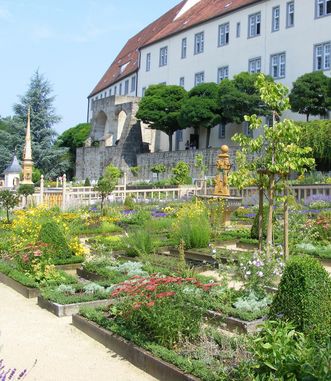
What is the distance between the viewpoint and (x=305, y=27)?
34.9m

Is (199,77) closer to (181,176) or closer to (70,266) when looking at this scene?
(181,176)

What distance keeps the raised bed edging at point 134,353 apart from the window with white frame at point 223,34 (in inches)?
1518

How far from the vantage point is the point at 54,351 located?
18.8 ft

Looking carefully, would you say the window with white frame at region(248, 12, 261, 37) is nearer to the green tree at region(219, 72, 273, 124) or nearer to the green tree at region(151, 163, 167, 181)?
the green tree at region(219, 72, 273, 124)

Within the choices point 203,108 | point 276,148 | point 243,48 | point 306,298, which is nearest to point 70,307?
point 306,298

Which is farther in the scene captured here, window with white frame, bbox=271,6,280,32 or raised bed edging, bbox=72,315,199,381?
window with white frame, bbox=271,6,280,32

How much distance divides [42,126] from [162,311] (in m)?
53.8

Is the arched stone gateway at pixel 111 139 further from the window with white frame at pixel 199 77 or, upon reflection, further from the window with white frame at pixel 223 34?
the window with white frame at pixel 223 34

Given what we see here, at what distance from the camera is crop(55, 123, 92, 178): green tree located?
195ft

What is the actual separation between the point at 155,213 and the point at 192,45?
29.3 meters

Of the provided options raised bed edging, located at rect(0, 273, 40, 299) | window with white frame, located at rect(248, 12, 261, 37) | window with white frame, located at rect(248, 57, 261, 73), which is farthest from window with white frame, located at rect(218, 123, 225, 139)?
raised bed edging, located at rect(0, 273, 40, 299)

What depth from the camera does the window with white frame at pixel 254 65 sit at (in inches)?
1532

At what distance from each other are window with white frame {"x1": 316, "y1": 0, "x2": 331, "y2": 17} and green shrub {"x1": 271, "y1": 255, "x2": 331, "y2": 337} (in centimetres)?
3203

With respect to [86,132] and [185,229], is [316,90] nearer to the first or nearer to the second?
[185,229]
